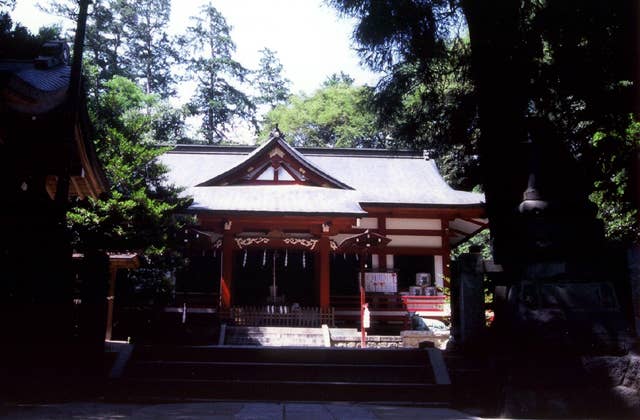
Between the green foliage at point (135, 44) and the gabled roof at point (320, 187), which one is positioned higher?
the green foliage at point (135, 44)

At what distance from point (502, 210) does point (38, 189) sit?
22.4 feet

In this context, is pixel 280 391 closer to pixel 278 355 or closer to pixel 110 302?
pixel 278 355

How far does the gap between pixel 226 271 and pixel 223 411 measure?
31.8 ft

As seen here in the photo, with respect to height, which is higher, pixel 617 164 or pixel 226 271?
pixel 617 164

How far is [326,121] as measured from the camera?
34.7 metres

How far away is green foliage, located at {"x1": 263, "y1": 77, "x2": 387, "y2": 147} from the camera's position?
33875mm

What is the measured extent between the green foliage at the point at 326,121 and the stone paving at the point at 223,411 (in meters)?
28.6

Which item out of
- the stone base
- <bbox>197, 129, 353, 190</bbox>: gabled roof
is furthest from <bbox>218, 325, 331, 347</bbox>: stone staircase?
<bbox>197, 129, 353, 190</bbox>: gabled roof

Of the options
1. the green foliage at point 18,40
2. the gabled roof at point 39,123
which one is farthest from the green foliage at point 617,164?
the green foliage at point 18,40

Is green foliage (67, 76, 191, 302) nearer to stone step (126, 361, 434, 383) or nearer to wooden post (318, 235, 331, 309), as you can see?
stone step (126, 361, 434, 383)

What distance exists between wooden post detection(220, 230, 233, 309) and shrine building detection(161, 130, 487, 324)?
3 centimetres

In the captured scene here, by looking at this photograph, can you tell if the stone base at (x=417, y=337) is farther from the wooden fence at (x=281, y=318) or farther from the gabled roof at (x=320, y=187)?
the gabled roof at (x=320, y=187)

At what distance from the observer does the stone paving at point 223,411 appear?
4.64 metres

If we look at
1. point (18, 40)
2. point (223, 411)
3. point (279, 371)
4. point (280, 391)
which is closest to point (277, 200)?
point (18, 40)
